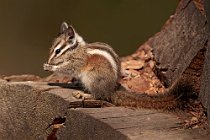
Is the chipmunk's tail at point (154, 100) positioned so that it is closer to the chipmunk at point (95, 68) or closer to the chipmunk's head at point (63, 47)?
the chipmunk at point (95, 68)

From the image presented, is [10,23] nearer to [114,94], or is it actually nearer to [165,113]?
[114,94]

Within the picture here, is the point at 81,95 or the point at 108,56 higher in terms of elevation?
the point at 108,56

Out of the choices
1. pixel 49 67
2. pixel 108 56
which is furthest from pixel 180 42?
pixel 49 67

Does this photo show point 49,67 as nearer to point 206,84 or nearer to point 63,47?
point 63,47

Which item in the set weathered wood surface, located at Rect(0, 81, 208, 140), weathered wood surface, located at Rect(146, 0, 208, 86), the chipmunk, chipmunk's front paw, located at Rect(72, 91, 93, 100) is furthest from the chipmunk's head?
weathered wood surface, located at Rect(146, 0, 208, 86)

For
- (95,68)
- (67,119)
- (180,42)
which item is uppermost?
(180,42)

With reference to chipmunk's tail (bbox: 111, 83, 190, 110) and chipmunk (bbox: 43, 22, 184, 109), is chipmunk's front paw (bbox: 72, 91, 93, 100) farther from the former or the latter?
chipmunk's tail (bbox: 111, 83, 190, 110)

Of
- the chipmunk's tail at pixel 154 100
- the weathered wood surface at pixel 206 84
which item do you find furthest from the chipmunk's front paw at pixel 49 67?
the weathered wood surface at pixel 206 84
